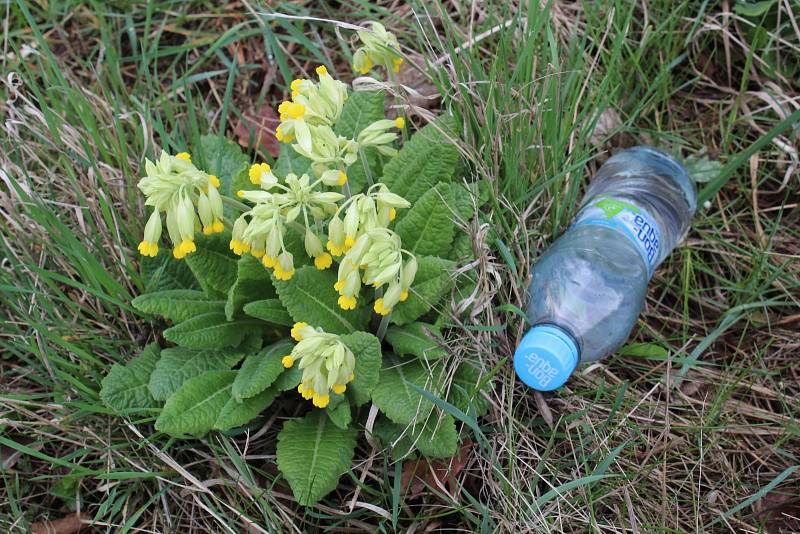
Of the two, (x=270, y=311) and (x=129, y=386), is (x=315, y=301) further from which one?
(x=129, y=386)

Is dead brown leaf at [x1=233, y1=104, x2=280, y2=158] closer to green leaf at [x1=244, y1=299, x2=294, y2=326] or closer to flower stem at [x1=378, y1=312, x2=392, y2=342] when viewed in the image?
green leaf at [x1=244, y1=299, x2=294, y2=326]

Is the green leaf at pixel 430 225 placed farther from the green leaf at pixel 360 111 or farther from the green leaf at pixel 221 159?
the green leaf at pixel 221 159

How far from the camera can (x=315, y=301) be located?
256cm

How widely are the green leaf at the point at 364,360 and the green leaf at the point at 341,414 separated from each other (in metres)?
0.06

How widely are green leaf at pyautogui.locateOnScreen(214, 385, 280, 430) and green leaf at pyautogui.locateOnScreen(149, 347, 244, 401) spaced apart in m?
0.18

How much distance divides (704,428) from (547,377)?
0.68 metres

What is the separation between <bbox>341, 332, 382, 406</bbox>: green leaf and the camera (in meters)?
2.38

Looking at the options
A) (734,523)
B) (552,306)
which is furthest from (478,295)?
(734,523)

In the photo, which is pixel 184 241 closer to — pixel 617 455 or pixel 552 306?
pixel 552 306

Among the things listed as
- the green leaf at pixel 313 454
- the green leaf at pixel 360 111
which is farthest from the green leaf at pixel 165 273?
the green leaf at pixel 360 111

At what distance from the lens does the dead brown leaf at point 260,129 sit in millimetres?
3357

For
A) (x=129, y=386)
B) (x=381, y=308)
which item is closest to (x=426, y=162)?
(x=381, y=308)

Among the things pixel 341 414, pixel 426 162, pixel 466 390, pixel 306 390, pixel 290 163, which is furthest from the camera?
pixel 290 163

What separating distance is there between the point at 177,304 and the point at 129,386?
1.09ft
